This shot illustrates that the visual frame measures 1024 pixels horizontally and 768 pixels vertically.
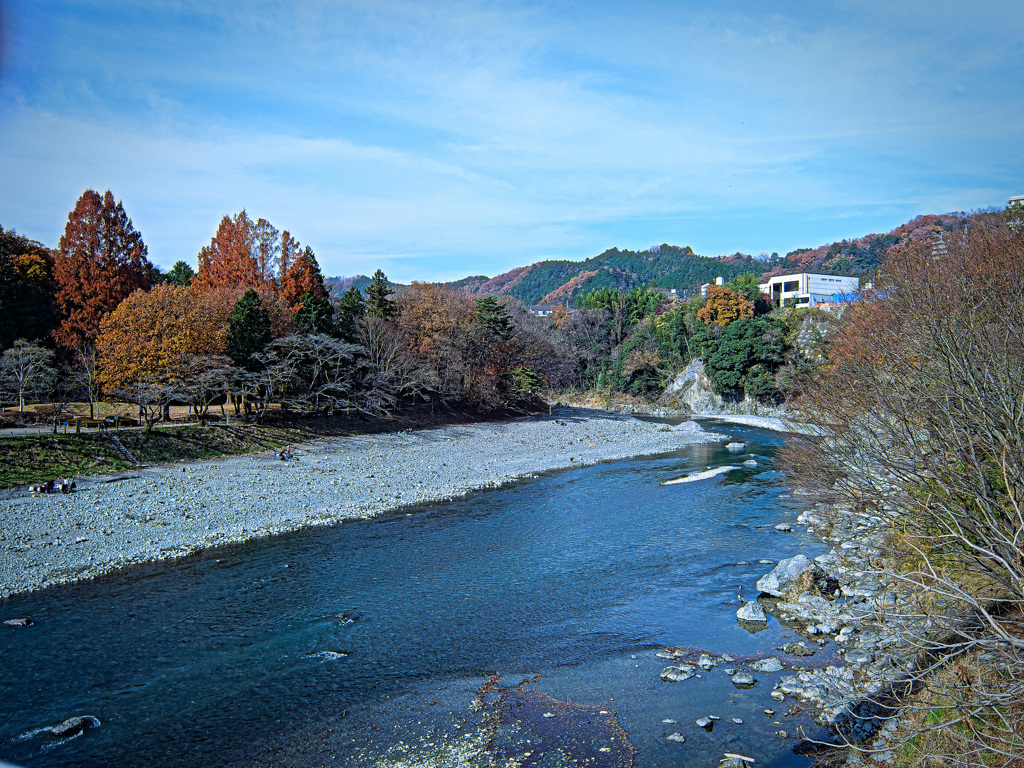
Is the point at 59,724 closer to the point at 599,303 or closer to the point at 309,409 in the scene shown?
the point at 309,409

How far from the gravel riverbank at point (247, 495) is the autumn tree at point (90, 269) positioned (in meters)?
12.4

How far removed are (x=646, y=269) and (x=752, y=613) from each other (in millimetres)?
123520

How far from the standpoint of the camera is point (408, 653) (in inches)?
417

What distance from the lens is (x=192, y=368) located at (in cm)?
2761

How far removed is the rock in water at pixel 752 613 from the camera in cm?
1166

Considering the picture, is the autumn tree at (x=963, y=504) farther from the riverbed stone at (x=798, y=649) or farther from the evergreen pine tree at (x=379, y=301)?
the evergreen pine tree at (x=379, y=301)

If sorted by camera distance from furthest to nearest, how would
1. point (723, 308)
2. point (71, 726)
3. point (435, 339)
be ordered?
1. point (723, 308)
2. point (435, 339)
3. point (71, 726)

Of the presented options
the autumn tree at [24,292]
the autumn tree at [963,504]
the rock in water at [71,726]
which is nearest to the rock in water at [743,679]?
the autumn tree at [963,504]

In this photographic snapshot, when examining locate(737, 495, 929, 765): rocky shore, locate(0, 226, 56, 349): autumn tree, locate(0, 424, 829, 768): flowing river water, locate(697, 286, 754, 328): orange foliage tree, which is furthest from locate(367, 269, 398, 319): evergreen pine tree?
locate(737, 495, 929, 765): rocky shore

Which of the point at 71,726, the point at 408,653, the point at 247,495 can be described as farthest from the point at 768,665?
the point at 247,495

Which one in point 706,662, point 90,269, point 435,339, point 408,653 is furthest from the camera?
point 435,339

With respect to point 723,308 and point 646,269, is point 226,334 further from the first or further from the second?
point 646,269

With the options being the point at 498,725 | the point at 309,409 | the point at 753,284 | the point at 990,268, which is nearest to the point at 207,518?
the point at 498,725

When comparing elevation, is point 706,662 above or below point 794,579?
below
